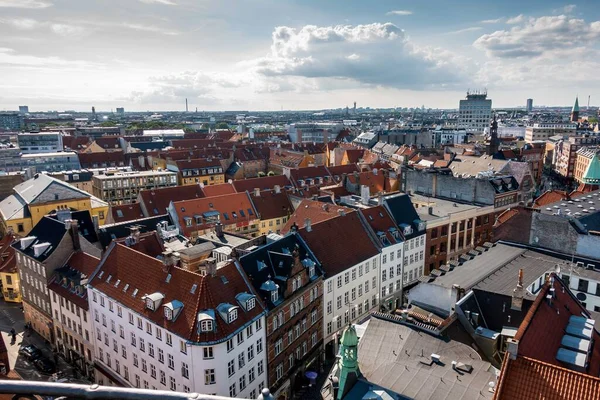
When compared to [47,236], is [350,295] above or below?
below

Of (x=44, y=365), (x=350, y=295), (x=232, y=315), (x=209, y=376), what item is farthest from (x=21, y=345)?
(x=350, y=295)

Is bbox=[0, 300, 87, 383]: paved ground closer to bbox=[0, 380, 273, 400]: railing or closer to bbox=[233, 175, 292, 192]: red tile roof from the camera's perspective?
bbox=[233, 175, 292, 192]: red tile roof

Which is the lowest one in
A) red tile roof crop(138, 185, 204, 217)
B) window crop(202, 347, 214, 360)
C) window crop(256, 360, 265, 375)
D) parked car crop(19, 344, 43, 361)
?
parked car crop(19, 344, 43, 361)

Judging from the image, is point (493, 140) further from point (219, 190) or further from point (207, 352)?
point (207, 352)

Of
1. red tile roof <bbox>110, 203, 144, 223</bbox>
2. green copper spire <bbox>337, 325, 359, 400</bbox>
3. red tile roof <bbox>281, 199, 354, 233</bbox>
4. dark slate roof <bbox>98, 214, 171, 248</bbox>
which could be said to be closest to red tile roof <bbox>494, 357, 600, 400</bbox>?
green copper spire <bbox>337, 325, 359, 400</bbox>

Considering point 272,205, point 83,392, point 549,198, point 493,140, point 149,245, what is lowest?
point 272,205

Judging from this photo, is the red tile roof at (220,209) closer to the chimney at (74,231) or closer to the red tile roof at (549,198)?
the chimney at (74,231)

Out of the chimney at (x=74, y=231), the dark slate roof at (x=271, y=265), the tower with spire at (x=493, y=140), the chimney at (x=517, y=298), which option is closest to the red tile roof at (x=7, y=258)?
the chimney at (x=74, y=231)
